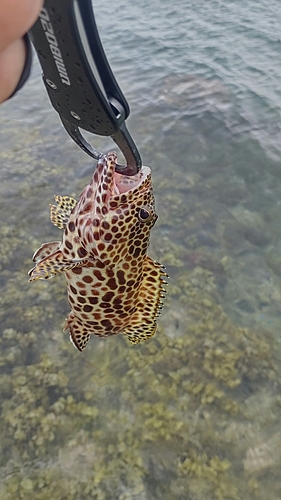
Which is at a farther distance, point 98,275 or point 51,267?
point 98,275

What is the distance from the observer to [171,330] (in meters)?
5.73

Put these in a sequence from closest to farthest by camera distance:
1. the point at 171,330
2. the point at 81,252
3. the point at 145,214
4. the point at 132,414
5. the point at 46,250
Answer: the point at 145,214 < the point at 81,252 < the point at 46,250 < the point at 132,414 < the point at 171,330

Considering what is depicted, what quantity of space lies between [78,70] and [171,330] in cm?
433

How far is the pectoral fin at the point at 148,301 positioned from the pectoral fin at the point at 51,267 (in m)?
0.58

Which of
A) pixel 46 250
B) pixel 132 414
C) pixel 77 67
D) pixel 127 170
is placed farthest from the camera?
pixel 132 414

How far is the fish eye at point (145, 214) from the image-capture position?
2.88 meters

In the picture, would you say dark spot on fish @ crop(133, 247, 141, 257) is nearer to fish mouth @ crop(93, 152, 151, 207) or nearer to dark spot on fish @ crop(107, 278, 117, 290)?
dark spot on fish @ crop(107, 278, 117, 290)

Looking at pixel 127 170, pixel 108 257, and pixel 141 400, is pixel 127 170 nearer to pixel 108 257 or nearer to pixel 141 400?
pixel 108 257

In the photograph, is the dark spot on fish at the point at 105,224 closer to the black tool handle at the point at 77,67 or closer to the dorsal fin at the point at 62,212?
the dorsal fin at the point at 62,212

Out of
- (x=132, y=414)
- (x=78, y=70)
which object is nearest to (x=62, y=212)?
(x=78, y=70)

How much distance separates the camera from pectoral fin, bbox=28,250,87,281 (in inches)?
107

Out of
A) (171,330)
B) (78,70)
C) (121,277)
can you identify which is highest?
(78,70)

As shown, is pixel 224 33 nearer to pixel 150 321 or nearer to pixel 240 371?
pixel 240 371

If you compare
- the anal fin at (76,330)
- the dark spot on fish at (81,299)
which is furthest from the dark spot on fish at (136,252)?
the anal fin at (76,330)
